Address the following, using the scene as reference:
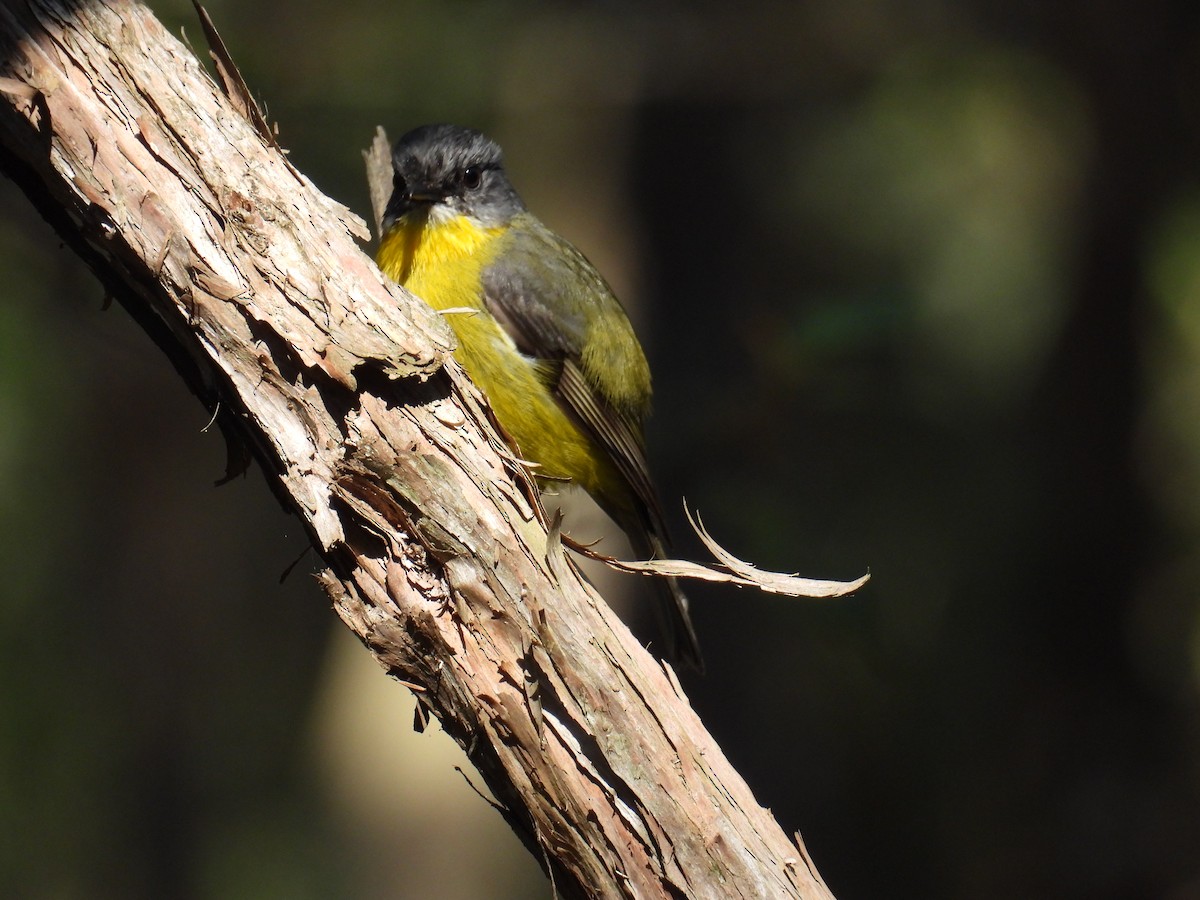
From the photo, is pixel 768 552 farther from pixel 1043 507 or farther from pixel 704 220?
pixel 704 220

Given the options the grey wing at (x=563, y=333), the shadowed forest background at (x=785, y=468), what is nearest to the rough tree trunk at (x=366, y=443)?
the grey wing at (x=563, y=333)

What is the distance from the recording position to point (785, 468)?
20.1 ft

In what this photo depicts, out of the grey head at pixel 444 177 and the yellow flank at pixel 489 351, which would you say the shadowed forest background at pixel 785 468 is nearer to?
→ the yellow flank at pixel 489 351

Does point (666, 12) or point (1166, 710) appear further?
point (666, 12)

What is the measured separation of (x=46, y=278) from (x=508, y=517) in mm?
3994

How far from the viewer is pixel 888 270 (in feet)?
23.6

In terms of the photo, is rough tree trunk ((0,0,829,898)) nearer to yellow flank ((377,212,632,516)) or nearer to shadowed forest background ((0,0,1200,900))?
yellow flank ((377,212,632,516))

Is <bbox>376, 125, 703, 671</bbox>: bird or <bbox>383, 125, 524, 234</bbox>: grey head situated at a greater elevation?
<bbox>383, 125, 524, 234</bbox>: grey head

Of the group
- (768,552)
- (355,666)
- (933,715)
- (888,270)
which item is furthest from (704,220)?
(355,666)

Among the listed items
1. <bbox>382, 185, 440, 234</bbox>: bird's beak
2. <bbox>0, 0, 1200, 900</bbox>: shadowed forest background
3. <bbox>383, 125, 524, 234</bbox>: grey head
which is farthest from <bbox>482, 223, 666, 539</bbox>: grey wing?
<bbox>0, 0, 1200, 900</bbox>: shadowed forest background

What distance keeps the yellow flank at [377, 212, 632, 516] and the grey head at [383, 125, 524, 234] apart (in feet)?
0.17

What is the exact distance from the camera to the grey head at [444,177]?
168 inches

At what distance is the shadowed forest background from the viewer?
5840 mm

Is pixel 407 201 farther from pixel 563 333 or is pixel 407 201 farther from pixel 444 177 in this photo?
pixel 563 333
